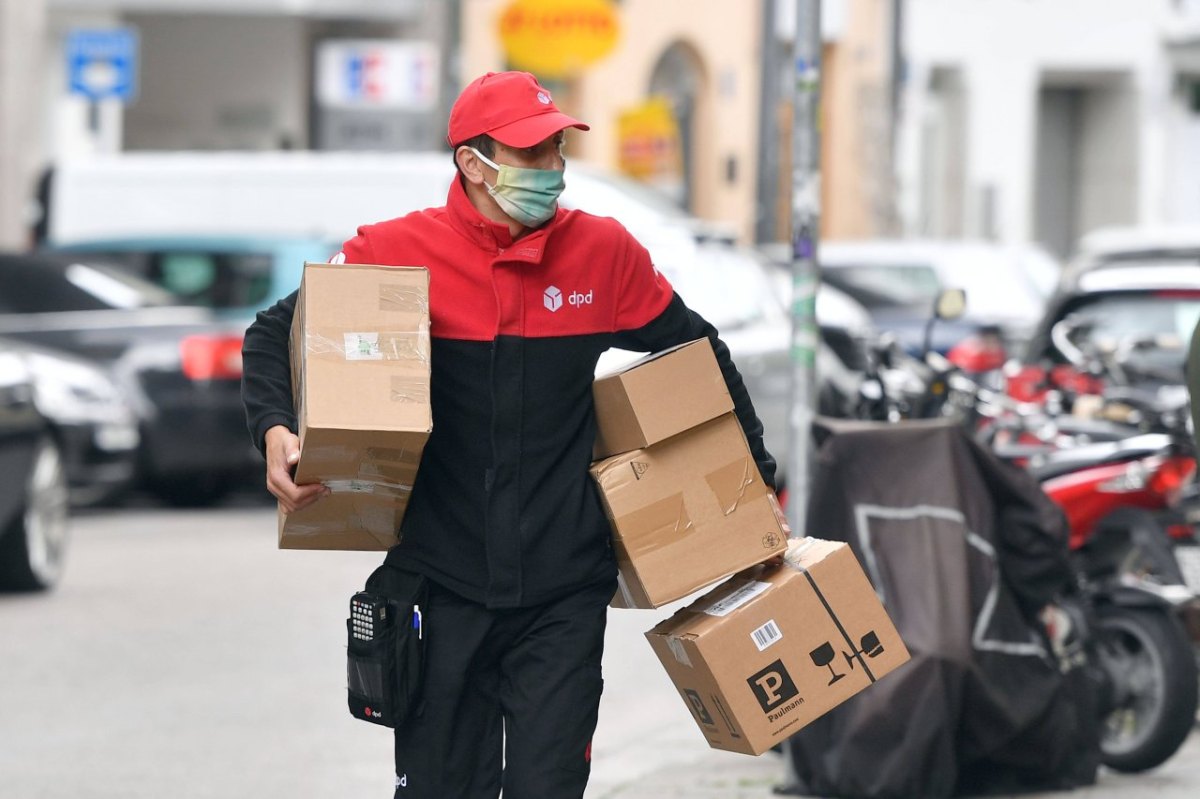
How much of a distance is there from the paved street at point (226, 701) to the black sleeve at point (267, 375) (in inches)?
104

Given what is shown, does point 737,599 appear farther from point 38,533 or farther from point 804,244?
point 38,533

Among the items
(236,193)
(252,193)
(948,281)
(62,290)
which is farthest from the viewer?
(948,281)

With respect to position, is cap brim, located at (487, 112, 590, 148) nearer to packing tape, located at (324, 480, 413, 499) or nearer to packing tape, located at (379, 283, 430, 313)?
packing tape, located at (379, 283, 430, 313)

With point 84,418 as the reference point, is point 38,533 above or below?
below

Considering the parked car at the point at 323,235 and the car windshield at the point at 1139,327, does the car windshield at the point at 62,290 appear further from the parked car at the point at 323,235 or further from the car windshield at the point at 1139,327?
the car windshield at the point at 1139,327

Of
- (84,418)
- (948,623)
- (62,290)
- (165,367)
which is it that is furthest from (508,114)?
(62,290)

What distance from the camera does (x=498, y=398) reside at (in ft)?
14.6

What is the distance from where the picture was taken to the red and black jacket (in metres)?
4.46

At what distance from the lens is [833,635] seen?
15.5ft

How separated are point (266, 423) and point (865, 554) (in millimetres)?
2543

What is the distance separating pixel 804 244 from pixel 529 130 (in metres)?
2.71

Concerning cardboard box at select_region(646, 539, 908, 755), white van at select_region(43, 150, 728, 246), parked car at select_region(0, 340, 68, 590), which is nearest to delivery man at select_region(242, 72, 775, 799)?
cardboard box at select_region(646, 539, 908, 755)

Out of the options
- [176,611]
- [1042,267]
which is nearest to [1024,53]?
[1042,267]

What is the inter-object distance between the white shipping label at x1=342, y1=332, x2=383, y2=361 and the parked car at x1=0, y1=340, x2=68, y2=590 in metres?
6.64
